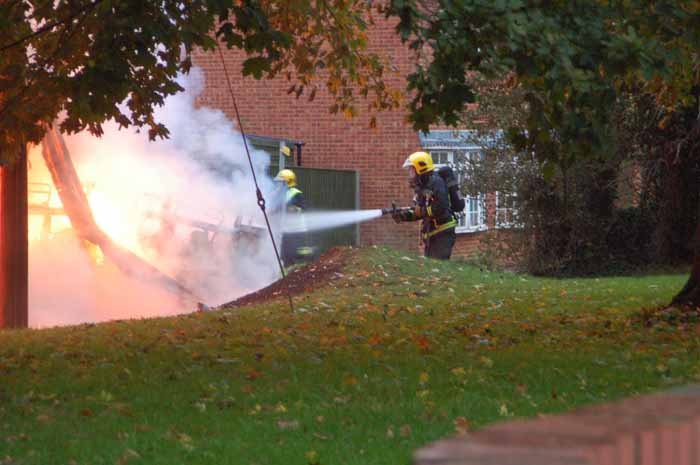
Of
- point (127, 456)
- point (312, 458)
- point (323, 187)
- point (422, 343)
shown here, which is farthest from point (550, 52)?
point (323, 187)

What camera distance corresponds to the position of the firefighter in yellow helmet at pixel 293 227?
68.5ft

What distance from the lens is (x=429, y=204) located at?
17.0 m

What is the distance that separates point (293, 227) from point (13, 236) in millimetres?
9228

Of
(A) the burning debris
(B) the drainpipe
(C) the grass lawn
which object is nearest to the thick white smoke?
(A) the burning debris

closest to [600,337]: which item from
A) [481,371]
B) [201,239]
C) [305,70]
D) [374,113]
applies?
[481,371]

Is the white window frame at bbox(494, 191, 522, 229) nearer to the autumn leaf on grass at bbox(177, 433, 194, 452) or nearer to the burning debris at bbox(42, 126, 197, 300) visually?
the burning debris at bbox(42, 126, 197, 300)

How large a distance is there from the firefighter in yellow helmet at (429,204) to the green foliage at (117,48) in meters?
5.18

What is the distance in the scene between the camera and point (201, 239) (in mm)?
20859

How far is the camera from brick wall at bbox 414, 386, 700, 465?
158 cm

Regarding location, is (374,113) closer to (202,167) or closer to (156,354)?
(202,167)

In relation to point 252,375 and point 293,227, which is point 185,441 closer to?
point 252,375

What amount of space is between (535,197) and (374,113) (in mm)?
5597

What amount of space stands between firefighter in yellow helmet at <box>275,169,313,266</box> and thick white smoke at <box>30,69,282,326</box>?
496mm

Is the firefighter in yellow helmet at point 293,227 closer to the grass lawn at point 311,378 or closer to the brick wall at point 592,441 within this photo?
the grass lawn at point 311,378
